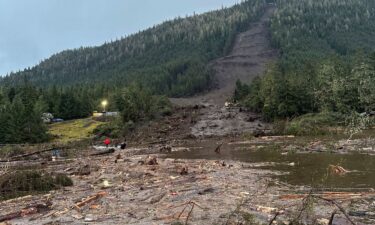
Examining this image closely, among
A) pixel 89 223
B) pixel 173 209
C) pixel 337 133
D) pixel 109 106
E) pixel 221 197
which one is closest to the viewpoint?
pixel 89 223

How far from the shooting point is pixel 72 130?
125375 mm

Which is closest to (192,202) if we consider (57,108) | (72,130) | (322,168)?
(322,168)

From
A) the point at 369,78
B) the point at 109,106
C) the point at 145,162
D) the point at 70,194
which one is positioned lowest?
the point at 109,106

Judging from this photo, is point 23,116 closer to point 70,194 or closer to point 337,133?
point 337,133

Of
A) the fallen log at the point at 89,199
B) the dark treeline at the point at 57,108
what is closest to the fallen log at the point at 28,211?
the fallen log at the point at 89,199

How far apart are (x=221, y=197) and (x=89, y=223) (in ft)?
22.5

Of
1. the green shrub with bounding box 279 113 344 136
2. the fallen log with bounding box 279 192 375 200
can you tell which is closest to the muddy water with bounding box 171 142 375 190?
the fallen log with bounding box 279 192 375 200

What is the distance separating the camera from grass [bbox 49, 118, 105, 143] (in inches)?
4338

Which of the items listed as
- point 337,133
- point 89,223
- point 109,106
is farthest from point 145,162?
point 109,106

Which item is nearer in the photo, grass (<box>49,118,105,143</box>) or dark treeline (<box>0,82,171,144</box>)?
dark treeline (<box>0,82,171,144</box>)

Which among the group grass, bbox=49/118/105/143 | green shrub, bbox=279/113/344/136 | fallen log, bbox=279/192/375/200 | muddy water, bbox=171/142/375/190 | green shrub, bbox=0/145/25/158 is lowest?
grass, bbox=49/118/105/143

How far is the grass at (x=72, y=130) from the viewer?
110188mm

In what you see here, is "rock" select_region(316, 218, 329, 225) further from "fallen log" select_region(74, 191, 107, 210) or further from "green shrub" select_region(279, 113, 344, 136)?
"green shrub" select_region(279, 113, 344, 136)

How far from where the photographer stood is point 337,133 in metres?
70.8
